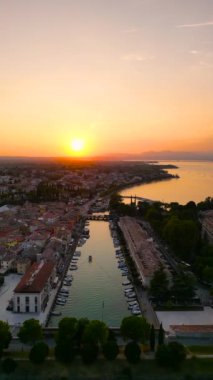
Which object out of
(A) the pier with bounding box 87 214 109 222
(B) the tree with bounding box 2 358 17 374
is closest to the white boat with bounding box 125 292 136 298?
(B) the tree with bounding box 2 358 17 374

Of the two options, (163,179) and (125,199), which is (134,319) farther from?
(163,179)

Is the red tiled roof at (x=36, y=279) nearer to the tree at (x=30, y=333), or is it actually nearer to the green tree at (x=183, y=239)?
the tree at (x=30, y=333)

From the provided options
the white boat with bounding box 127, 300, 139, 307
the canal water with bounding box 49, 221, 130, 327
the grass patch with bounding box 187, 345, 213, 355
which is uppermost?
the grass patch with bounding box 187, 345, 213, 355

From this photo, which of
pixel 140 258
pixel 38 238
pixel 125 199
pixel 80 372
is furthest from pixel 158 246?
pixel 125 199

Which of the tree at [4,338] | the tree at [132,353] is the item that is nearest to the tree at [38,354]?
the tree at [4,338]

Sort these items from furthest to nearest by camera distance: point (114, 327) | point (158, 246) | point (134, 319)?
point (158, 246) < point (114, 327) < point (134, 319)

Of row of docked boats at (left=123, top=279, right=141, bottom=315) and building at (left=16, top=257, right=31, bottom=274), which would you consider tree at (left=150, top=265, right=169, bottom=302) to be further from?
building at (left=16, top=257, right=31, bottom=274)
